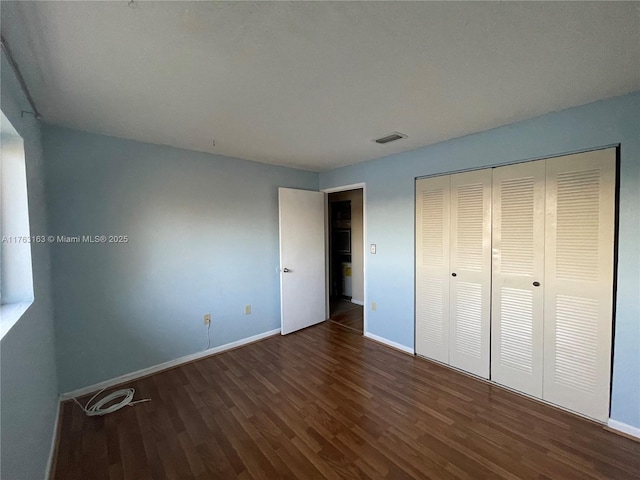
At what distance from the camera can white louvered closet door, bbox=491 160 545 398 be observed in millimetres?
2127

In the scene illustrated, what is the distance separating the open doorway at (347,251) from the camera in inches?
199

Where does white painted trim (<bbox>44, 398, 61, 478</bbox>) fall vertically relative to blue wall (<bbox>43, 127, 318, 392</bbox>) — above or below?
below

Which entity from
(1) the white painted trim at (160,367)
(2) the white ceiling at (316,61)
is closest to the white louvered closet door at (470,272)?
(2) the white ceiling at (316,61)

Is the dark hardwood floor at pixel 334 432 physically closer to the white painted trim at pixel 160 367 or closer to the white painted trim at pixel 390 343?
the white painted trim at pixel 160 367

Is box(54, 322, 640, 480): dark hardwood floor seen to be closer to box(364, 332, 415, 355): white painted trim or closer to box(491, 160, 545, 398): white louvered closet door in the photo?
box(491, 160, 545, 398): white louvered closet door

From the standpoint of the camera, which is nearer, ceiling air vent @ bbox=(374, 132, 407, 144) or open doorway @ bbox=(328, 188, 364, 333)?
ceiling air vent @ bbox=(374, 132, 407, 144)

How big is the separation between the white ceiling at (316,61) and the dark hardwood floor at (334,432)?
2.29 metres

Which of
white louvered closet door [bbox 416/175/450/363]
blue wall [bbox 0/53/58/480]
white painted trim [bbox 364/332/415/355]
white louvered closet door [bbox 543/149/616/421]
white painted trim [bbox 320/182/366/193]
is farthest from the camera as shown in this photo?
white painted trim [bbox 320/182/366/193]

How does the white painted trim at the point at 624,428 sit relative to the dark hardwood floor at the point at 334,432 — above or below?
above

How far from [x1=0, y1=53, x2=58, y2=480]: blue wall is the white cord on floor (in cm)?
21

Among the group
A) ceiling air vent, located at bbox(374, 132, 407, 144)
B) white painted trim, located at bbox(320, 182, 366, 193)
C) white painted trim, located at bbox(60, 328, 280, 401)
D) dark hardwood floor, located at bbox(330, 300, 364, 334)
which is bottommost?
dark hardwood floor, located at bbox(330, 300, 364, 334)

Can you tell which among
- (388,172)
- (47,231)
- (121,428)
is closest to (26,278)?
(47,231)

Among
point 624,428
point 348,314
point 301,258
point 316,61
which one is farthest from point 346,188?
point 624,428

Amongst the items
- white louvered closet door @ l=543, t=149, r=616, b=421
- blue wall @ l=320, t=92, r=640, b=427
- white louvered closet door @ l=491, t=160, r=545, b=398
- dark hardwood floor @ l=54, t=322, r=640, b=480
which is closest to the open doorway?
blue wall @ l=320, t=92, r=640, b=427
